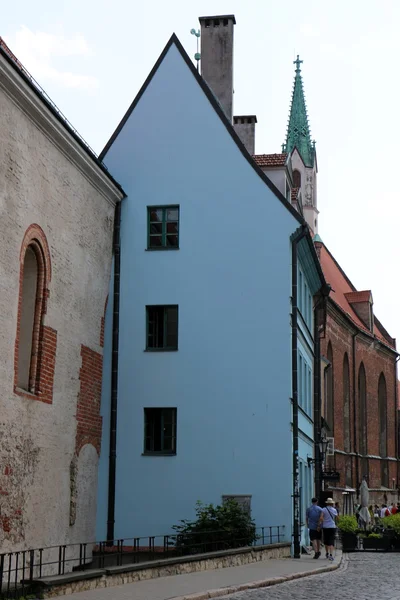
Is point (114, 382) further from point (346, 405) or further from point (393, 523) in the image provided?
point (346, 405)

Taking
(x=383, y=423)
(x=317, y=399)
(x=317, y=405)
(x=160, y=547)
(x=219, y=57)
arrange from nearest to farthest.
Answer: (x=160, y=547)
(x=219, y=57)
(x=317, y=405)
(x=317, y=399)
(x=383, y=423)

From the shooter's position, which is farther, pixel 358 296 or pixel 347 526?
pixel 358 296

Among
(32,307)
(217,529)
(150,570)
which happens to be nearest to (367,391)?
(217,529)

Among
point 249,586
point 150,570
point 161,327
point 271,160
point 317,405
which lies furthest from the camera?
point 317,405

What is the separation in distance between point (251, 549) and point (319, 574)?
1.79m

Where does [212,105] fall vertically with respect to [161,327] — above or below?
above

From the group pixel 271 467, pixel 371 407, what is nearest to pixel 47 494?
pixel 271 467

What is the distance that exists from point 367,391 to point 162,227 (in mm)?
38302

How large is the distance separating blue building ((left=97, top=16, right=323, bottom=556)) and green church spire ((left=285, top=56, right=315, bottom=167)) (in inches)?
1971

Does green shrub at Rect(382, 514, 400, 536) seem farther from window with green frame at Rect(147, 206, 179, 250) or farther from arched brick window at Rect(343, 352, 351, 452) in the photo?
arched brick window at Rect(343, 352, 351, 452)

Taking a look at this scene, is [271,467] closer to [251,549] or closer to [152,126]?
[251,549]

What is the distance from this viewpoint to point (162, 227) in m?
26.8

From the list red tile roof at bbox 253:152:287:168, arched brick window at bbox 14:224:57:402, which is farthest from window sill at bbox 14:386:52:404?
red tile roof at bbox 253:152:287:168

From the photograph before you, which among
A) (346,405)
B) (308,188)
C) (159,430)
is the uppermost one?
(308,188)
